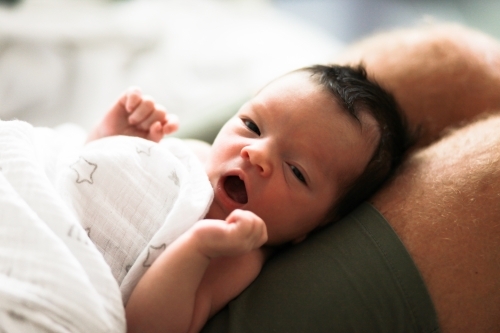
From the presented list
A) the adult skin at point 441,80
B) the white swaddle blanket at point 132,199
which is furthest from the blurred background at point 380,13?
the white swaddle blanket at point 132,199

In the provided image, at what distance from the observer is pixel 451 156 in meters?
1.07

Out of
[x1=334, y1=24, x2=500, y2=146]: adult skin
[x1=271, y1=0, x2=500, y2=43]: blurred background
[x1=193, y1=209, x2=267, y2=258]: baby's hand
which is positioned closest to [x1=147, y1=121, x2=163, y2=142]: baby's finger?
[x1=193, y1=209, x2=267, y2=258]: baby's hand

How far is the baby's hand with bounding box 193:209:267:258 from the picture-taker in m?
0.81

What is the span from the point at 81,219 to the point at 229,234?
0.30 meters

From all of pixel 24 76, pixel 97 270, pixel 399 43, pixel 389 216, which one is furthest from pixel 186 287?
pixel 24 76

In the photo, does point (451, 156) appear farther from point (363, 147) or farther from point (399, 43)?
point (399, 43)

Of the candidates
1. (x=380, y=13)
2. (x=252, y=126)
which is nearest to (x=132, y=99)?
(x=252, y=126)

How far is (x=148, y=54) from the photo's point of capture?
2.18 m

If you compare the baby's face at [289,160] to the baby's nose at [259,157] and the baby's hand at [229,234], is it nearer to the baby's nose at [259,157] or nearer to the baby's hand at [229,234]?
the baby's nose at [259,157]

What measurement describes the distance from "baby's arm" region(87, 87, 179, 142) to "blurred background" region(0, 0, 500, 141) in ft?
1.08

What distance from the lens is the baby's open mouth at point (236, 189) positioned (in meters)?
1.04

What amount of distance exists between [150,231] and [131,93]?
1.40 ft

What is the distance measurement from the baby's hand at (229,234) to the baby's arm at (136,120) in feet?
1.51

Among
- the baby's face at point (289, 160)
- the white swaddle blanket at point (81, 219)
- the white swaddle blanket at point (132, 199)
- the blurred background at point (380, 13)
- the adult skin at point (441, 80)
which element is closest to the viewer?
the white swaddle blanket at point (81, 219)
